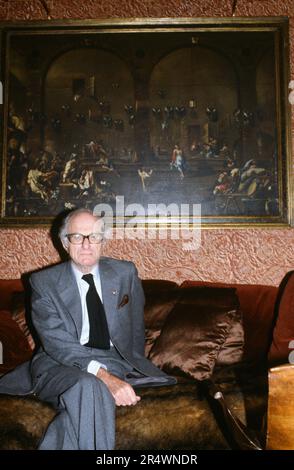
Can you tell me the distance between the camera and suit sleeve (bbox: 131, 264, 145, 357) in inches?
98.5

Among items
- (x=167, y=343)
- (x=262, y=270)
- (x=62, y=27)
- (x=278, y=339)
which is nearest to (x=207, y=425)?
(x=167, y=343)

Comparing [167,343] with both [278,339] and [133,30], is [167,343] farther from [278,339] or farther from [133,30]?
[133,30]

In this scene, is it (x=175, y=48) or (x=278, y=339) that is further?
(x=175, y=48)

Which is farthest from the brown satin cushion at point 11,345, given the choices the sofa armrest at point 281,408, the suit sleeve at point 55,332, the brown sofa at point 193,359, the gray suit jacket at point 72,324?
the sofa armrest at point 281,408

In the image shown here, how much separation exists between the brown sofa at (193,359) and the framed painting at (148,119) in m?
0.69

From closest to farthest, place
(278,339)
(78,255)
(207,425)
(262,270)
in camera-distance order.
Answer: (207,425), (78,255), (278,339), (262,270)

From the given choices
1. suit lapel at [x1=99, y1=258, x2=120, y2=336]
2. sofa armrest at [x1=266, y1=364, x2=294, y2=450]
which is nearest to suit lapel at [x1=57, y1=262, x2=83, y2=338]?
suit lapel at [x1=99, y1=258, x2=120, y2=336]

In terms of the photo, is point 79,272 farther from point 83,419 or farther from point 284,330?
point 284,330

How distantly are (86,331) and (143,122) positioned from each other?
1.81m

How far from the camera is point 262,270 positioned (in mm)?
3316

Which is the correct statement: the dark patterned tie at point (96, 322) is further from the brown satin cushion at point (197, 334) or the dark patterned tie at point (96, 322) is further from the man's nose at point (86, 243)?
the brown satin cushion at point (197, 334)

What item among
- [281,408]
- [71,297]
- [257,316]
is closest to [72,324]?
[71,297]

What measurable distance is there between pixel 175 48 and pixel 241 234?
63.4 inches

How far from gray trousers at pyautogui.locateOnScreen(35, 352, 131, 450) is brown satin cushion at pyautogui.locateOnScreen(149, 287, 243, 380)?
725 millimetres
